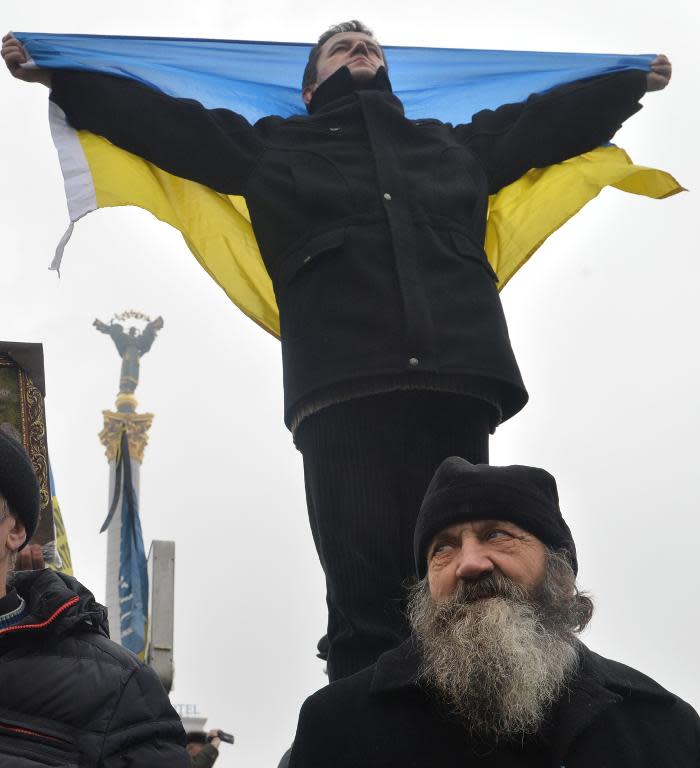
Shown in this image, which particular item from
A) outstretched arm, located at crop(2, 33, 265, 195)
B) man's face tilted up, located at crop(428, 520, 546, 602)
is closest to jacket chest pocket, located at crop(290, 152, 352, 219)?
outstretched arm, located at crop(2, 33, 265, 195)

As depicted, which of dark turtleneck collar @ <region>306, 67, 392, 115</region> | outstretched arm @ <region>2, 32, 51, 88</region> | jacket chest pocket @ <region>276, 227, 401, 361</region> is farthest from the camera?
dark turtleneck collar @ <region>306, 67, 392, 115</region>

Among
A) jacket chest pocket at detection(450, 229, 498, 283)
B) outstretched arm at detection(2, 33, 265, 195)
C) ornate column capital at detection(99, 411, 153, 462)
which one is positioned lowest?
jacket chest pocket at detection(450, 229, 498, 283)

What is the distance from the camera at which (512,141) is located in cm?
512

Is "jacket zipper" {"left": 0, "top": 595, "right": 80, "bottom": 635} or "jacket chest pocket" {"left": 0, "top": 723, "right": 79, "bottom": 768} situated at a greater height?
"jacket zipper" {"left": 0, "top": 595, "right": 80, "bottom": 635}

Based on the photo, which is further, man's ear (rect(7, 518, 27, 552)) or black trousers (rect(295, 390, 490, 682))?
black trousers (rect(295, 390, 490, 682))

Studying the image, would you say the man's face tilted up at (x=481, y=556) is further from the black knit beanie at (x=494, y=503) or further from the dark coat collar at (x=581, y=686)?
the dark coat collar at (x=581, y=686)

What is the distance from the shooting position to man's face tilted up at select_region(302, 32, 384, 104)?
16.9 ft

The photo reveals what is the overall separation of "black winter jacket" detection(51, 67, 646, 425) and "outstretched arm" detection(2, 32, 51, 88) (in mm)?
56

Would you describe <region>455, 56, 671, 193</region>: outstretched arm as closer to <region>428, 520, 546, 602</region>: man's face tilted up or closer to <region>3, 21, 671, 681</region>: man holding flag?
<region>3, 21, 671, 681</region>: man holding flag

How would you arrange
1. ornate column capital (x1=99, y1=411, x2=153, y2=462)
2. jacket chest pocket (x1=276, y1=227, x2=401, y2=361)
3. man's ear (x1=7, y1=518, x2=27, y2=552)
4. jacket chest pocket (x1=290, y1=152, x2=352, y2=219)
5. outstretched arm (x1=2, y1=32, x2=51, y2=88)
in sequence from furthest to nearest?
ornate column capital (x1=99, y1=411, x2=153, y2=462) → outstretched arm (x1=2, y1=32, x2=51, y2=88) → jacket chest pocket (x1=290, y1=152, x2=352, y2=219) → jacket chest pocket (x1=276, y1=227, x2=401, y2=361) → man's ear (x1=7, y1=518, x2=27, y2=552)

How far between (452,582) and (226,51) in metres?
3.56

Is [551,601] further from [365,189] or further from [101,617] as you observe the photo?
[365,189]

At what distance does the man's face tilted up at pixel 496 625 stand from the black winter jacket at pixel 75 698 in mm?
646

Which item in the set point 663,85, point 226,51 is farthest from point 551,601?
point 226,51
